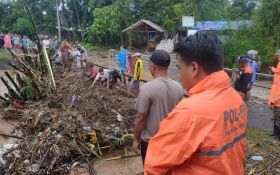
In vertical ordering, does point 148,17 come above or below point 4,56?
above

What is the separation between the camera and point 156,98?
3688mm

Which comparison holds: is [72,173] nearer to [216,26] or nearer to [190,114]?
[190,114]

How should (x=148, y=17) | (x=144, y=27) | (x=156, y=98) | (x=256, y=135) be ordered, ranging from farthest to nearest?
(x=148, y=17) < (x=144, y=27) < (x=256, y=135) < (x=156, y=98)

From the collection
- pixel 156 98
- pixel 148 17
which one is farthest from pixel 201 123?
pixel 148 17

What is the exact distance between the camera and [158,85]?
12.1ft

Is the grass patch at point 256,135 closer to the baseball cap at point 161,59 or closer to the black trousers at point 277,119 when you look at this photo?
the black trousers at point 277,119

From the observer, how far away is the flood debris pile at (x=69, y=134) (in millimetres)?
5762

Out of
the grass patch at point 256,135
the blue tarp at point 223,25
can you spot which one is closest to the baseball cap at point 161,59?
the grass patch at point 256,135

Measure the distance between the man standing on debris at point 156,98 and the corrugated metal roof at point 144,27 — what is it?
1052 inches

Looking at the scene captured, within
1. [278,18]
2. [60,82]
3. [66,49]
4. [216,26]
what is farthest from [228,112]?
[216,26]

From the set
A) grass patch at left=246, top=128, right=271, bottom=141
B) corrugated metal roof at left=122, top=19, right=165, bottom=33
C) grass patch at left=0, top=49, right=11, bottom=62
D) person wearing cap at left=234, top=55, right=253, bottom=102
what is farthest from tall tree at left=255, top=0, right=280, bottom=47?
grass patch at left=0, top=49, right=11, bottom=62

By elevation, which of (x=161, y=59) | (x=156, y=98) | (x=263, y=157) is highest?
(x=161, y=59)

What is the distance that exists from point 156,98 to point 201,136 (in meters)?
2.08

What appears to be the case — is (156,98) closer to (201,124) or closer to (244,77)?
(201,124)
